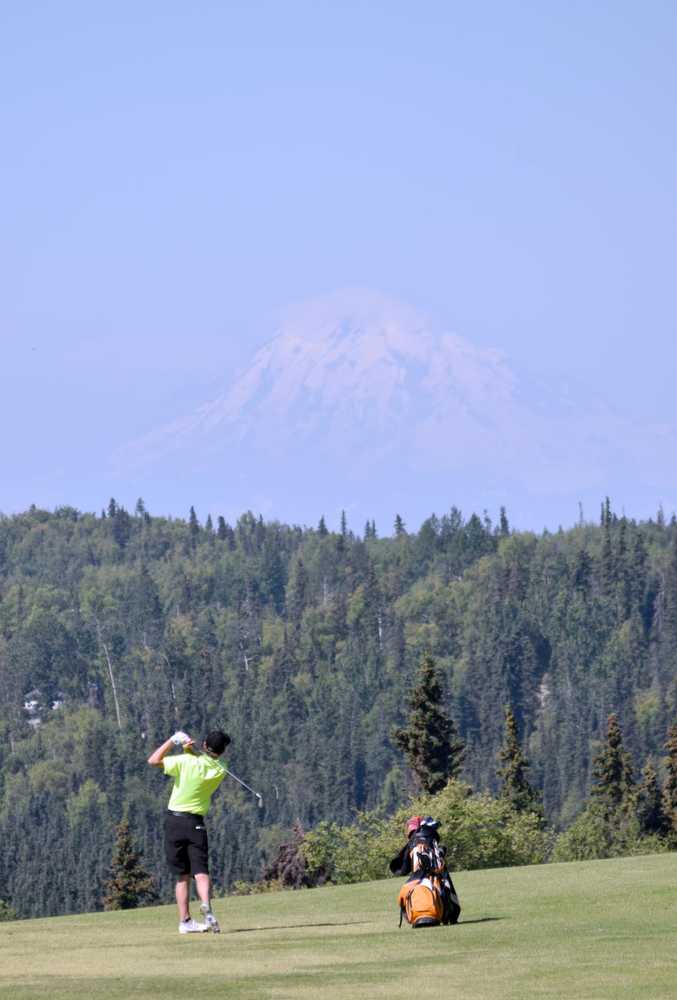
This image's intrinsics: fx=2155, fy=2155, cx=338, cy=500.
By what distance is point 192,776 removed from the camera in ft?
74.6

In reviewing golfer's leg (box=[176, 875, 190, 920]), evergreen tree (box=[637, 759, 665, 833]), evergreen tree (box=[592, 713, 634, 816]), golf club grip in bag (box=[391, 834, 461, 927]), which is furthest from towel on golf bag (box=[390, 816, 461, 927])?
evergreen tree (box=[592, 713, 634, 816])

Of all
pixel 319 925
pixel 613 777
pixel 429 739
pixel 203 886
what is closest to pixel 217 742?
pixel 203 886

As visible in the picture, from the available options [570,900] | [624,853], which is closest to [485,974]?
[570,900]

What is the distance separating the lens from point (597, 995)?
16734 millimetres

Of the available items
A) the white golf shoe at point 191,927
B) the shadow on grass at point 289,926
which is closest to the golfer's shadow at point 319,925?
the shadow on grass at point 289,926

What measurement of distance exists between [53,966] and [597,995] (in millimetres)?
5632

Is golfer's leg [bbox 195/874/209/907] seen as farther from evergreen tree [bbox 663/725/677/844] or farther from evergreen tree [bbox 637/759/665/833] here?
evergreen tree [bbox 637/759/665/833]

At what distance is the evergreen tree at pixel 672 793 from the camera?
94.1 m

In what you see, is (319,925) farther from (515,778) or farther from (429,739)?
(515,778)

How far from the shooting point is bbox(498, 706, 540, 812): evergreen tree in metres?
94.3

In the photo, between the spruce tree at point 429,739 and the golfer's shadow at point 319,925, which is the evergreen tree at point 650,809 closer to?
the spruce tree at point 429,739

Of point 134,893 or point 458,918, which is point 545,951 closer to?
point 458,918

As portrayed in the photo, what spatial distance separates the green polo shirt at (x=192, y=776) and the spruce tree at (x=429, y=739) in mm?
61788

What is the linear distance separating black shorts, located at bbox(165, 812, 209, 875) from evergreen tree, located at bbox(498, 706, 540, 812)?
70735mm
